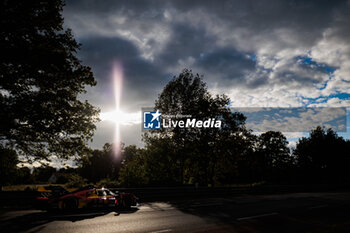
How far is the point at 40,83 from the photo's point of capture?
13867 millimetres

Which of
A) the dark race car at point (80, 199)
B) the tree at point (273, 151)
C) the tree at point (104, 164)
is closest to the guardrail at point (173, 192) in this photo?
the dark race car at point (80, 199)

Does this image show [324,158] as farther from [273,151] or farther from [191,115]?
[191,115]

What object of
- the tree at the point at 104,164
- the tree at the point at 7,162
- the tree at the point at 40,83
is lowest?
the tree at the point at 104,164

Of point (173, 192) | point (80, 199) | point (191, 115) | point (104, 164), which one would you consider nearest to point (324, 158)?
point (191, 115)

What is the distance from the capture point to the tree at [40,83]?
12.3 metres

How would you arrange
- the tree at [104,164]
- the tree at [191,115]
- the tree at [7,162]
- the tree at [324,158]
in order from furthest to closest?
the tree at [104,164]
the tree at [324,158]
the tree at [191,115]
the tree at [7,162]

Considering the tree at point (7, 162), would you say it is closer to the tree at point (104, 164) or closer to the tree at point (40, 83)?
the tree at point (40, 83)

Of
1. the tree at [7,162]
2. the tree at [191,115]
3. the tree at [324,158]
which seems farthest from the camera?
the tree at [324,158]

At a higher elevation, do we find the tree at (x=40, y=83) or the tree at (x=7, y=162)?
the tree at (x=40, y=83)

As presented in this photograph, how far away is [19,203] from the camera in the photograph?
1268 centimetres

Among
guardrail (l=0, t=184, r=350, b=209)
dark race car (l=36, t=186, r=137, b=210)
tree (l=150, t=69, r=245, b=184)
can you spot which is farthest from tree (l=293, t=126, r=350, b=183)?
dark race car (l=36, t=186, r=137, b=210)

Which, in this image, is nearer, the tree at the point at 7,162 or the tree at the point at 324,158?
the tree at the point at 7,162

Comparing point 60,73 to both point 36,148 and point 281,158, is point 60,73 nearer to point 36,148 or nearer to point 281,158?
point 36,148

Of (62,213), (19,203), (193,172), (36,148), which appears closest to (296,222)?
(62,213)
